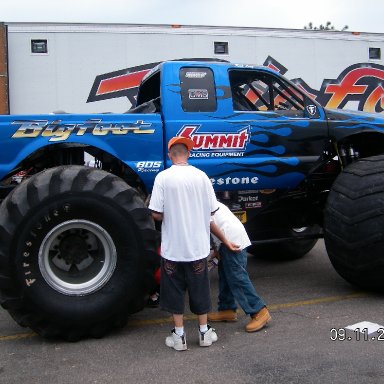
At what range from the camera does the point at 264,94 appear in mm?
6047

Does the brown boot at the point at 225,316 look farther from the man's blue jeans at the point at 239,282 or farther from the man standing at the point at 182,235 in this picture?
the man standing at the point at 182,235

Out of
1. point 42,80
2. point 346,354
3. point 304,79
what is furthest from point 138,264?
point 304,79

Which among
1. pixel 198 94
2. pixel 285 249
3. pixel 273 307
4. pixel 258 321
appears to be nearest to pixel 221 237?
pixel 258 321

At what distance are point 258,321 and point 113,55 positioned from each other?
32.1 ft

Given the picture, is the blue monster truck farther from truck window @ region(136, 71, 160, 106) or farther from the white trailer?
the white trailer

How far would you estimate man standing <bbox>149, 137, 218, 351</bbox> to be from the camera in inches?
155

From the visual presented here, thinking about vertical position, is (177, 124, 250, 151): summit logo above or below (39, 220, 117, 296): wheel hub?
above

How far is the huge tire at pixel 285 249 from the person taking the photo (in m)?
7.16

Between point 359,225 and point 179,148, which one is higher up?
point 179,148

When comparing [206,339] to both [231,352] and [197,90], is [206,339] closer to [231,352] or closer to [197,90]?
[231,352]

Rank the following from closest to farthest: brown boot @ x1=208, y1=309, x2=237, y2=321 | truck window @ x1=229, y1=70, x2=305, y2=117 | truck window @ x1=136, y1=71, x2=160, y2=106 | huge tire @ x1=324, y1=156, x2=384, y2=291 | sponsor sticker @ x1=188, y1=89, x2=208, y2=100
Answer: brown boot @ x1=208, y1=309, x2=237, y2=321
huge tire @ x1=324, y1=156, x2=384, y2=291
sponsor sticker @ x1=188, y1=89, x2=208, y2=100
truck window @ x1=229, y1=70, x2=305, y2=117
truck window @ x1=136, y1=71, x2=160, y2=106

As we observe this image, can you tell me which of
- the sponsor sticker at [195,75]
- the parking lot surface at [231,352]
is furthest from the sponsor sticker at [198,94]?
the parking lot surface at [231,352]

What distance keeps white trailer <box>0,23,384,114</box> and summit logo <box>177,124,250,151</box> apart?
7.74 meters

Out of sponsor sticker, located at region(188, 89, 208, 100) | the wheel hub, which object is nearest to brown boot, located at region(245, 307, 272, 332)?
the wheel hub
